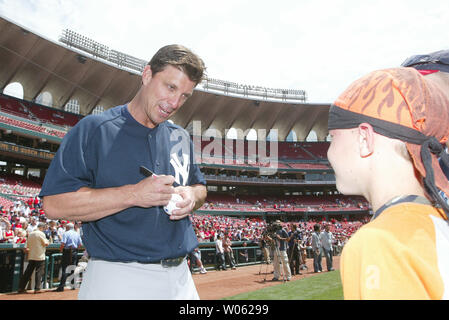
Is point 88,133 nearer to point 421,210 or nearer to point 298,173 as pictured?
point 421,210

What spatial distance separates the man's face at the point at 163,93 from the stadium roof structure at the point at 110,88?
3376cm

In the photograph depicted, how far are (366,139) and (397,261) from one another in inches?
18.2

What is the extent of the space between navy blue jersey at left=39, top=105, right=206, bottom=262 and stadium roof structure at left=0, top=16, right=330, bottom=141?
33.8 m

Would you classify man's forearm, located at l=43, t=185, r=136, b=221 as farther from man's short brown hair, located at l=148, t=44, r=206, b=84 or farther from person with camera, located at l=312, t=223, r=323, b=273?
person with camera, located at l=312, t=223, r=323, b=273

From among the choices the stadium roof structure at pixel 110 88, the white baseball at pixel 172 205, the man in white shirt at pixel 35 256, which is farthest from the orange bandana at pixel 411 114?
the stadium roof structure at pixel 110 88

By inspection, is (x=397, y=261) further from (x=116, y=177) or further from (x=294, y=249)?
(x=294, y=249)

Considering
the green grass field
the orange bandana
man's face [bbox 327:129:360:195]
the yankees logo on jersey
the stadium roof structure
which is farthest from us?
the stadium roof structure

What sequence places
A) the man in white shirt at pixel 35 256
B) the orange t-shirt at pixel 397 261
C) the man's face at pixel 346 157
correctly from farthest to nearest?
the man in white shirt at pixel 35 256 → the man's face at pixel 346 157 → the orange t-shirt at pixel 397 261

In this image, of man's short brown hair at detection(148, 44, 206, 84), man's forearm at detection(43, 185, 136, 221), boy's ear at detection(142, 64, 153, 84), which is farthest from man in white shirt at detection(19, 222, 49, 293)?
man's short brown hair at detection(148, 44, 206, 84)

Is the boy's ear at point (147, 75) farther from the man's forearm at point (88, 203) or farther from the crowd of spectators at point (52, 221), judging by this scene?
the crowd of spectators at point (52, 221)

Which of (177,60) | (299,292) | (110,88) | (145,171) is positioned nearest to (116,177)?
(145,171)

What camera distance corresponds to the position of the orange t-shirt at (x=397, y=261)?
785mm

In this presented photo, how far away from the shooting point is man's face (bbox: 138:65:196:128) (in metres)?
1.98
